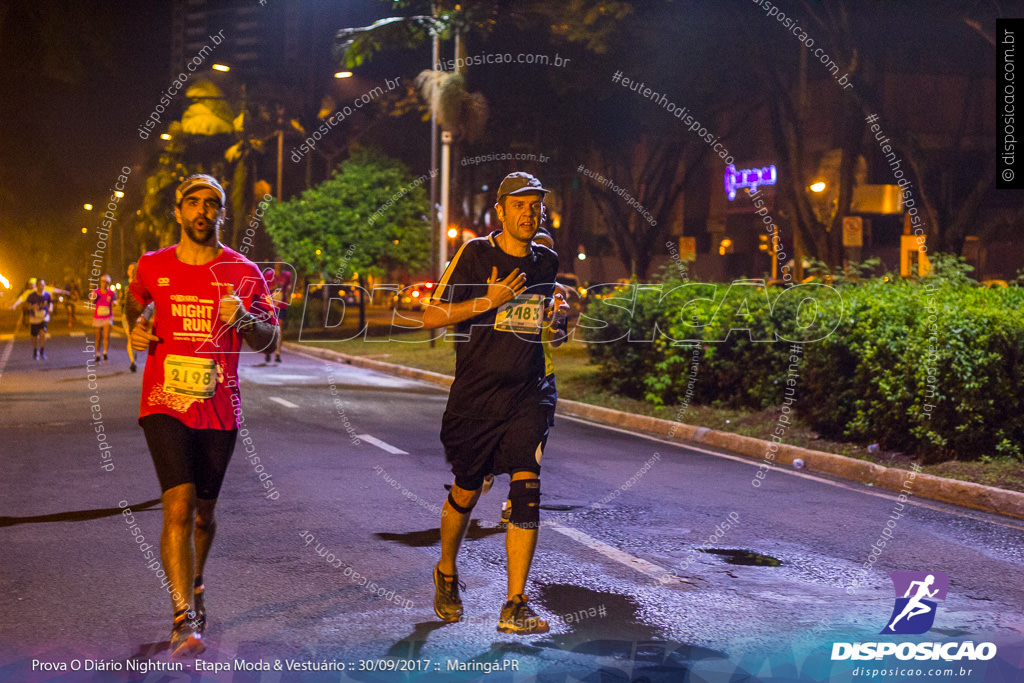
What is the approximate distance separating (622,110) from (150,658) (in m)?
29.7

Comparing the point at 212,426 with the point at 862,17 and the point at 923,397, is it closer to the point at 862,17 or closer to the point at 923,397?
the point at 923,397

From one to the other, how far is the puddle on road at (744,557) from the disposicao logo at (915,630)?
2.17 ft

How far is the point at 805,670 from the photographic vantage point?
4.54 m

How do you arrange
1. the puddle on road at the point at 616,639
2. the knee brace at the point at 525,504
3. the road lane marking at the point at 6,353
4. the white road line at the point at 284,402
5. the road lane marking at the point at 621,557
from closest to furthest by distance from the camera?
the puddle on road at the point at 616,639, the knee brace at the point at 525,504, the road lane marking at the point at 621,557, the white road line at the point at 284,402, the road lane marking at the point at 6,353

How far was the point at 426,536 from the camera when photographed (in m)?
6.91

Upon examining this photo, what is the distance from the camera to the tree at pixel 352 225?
34.1m

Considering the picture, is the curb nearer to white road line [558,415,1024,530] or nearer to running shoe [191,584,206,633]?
white road line [558,415,1024,530]

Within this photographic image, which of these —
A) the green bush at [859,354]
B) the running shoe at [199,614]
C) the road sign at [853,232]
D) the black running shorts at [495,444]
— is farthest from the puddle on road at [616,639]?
the road sign at [853,232]

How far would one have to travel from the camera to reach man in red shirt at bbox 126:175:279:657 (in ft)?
15.3

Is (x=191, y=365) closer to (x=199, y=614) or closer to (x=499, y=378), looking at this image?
(x=199, y=614)

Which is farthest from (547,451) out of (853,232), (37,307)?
(37,307)

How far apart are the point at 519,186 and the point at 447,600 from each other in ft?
6.14

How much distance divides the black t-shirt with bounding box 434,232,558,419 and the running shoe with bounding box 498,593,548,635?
2.67ft

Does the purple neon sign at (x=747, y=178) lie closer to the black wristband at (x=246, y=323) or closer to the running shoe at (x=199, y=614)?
the black wristband at (x=246, y=323)
